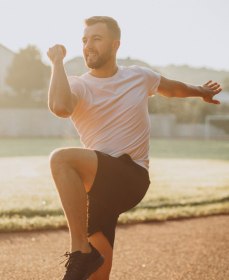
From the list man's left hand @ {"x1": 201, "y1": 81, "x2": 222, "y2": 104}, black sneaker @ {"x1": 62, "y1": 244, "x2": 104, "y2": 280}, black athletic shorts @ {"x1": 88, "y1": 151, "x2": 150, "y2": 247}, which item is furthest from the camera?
man's left hand @ {"x1": 201, "y1": 81, "x2": 222, "y2": 104}

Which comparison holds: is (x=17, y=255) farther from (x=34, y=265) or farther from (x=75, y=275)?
(x=75, y=275)

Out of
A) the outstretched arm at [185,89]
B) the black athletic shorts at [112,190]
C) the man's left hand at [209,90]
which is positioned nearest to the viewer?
the black athletic shorts at [112,190]

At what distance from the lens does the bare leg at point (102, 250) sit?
123 inches

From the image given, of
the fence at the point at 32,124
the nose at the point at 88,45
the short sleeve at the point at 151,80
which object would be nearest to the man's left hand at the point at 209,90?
the short sleeve at the point at 151,80

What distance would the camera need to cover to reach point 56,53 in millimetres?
2797

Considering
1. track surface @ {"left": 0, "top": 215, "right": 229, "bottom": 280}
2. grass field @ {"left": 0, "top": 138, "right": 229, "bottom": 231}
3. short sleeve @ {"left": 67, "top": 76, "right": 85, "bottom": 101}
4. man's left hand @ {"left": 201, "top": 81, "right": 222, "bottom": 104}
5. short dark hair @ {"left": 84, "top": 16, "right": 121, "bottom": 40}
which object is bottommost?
grass field @ {"left": 0, "top": 138, "right": 229, "bottom": 231}

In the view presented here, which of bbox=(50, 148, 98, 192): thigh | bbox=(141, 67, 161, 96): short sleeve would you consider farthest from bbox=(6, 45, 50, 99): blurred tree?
bbox=(50, 148, 98, 192): thigh

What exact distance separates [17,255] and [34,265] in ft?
1.49

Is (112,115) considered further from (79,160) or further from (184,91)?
(184,91)

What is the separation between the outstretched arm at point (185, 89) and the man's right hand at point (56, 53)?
3.05 feet

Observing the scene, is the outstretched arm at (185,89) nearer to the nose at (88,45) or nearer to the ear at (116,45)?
the ear at (116,45)

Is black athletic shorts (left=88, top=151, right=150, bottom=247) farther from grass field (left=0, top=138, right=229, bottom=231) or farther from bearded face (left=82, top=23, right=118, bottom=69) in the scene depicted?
grass field (left=0, top=138, right=229, bottom=231)

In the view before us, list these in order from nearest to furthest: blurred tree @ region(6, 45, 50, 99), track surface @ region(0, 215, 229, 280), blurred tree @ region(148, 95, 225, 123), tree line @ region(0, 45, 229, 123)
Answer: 1. track surface @ region(0, 215, 229, 280)
2. blurred tree @ region(148, 95, 225, 123)
3. tree line @ region(0, 45, 229, 123)
4. blurred tree @ region(6, 45, 50, 99)

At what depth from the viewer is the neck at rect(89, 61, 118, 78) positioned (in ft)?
10.3
